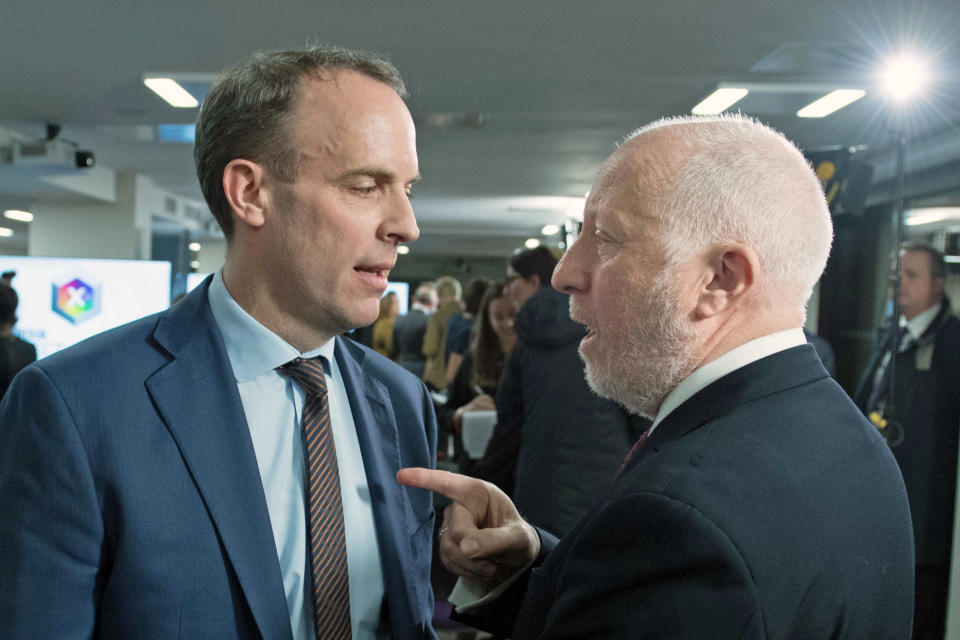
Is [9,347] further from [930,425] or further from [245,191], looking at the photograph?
[930,425]

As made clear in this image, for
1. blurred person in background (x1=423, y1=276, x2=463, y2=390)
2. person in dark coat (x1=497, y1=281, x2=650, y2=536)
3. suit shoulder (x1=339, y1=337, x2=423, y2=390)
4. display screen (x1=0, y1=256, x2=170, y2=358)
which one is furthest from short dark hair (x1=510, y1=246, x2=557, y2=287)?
display screen (x1=0, y1=256, x2=170, y2=358)

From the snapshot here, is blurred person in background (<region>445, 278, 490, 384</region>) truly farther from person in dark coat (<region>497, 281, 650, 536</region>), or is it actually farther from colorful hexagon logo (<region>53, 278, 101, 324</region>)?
person in dark coat (<region>497, 281, 650, 536</region>)

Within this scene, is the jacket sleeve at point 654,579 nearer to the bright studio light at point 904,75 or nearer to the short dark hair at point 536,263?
the short dark hair at point 536,263

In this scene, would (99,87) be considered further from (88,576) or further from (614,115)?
(88,576)

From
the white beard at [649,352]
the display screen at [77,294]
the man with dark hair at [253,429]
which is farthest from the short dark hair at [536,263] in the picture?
the display screen at [77,294]

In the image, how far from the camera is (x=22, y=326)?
18.3ft

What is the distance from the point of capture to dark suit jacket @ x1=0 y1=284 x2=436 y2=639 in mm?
871

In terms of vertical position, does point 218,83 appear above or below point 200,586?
above

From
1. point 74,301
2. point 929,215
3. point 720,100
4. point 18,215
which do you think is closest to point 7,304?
point 74,301

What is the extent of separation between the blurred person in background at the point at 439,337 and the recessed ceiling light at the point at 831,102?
3120 mm

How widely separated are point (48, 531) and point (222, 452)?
0.22m

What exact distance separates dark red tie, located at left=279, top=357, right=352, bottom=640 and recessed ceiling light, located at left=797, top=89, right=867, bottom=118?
4632mm

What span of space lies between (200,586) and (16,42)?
15.0 feet

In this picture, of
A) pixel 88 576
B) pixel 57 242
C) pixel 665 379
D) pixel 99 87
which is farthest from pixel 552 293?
pixel 57 242
